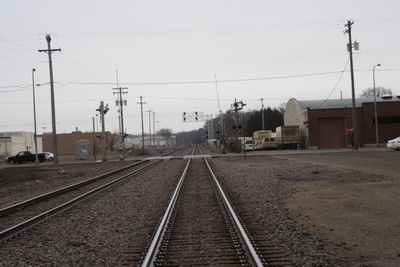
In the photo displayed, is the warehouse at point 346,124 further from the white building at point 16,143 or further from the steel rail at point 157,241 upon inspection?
the white building at point 16,143

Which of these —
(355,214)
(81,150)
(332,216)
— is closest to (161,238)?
(332,216)

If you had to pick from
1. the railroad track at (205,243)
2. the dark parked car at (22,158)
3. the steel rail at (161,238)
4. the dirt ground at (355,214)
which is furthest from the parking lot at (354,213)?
the dark parked car at (22,158)

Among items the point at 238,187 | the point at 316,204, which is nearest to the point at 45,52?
the point at 238,187

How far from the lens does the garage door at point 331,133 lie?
76.8m

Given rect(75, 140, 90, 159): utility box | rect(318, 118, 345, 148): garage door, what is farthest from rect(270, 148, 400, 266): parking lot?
rect(75, 140, 90, 159): utility box

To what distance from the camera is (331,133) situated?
253 feet

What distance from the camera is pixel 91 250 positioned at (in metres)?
9.86

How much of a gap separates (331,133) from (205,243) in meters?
69.6

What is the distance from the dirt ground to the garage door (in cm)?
5494

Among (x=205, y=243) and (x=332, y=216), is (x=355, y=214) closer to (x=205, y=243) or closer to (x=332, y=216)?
(x=332, y=216)

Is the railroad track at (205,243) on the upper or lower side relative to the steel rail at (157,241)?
lower

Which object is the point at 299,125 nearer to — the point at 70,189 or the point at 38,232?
the point at 70,189

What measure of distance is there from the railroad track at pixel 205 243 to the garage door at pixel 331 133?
63.4 m

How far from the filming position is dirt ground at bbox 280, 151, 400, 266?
8.91 metres
